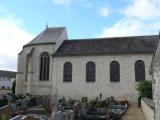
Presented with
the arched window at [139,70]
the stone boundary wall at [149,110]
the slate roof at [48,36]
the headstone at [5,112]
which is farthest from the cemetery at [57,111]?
the slate roof at [48,36]

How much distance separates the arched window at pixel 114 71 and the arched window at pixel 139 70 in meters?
2.15

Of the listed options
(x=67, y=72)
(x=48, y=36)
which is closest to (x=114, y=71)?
(x=67, y=72)

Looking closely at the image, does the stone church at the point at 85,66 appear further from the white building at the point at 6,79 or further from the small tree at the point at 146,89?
the white building at the point at 6,79

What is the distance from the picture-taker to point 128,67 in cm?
3047

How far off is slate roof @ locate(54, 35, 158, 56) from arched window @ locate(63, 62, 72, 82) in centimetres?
148

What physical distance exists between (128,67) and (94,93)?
5.17 metres

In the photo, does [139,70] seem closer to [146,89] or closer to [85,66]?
[146,89]

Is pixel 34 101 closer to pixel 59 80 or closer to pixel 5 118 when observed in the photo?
pixel 59 80

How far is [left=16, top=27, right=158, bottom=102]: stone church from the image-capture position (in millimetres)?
30281

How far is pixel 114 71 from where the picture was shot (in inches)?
1225

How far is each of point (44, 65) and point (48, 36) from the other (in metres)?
4.68

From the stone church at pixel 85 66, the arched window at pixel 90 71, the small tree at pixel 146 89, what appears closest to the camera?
the small tree at pixel 146 89

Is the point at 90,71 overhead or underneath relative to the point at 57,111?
overhead

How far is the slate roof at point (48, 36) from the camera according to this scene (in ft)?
115
